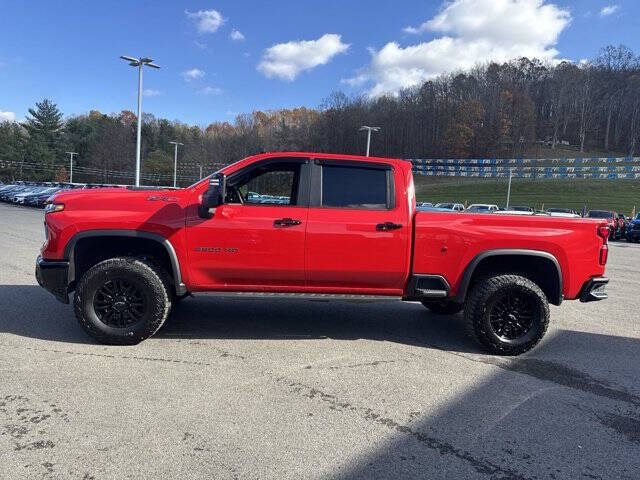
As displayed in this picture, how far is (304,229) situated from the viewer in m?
4.85

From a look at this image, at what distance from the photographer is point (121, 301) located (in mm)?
4895

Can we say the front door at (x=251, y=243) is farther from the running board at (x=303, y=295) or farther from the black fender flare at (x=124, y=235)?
the black fender flare at (x=124, y=235)

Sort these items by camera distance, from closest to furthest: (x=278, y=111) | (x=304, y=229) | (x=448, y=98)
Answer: (x=304, y=229) → (x=448, y=98) → (x=278, y=111)

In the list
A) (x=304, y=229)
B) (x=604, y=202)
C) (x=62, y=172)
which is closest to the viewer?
(x=304, y=229)

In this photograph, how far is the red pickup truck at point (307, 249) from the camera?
190 inches

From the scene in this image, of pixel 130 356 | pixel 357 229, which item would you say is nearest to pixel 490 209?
pixel 357 229

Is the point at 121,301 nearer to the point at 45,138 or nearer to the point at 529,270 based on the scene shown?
the point at 529,270

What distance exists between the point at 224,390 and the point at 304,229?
5.72 ft

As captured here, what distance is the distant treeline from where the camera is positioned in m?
89.8

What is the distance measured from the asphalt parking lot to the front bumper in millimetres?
582

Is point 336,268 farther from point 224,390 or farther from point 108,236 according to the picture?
point 108,236

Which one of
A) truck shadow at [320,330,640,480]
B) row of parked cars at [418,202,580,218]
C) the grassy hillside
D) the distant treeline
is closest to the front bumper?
truck shadow at [320,330,640,480]

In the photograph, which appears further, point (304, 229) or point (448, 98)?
point (448, 98)

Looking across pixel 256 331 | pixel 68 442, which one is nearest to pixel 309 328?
pixel 256 331
